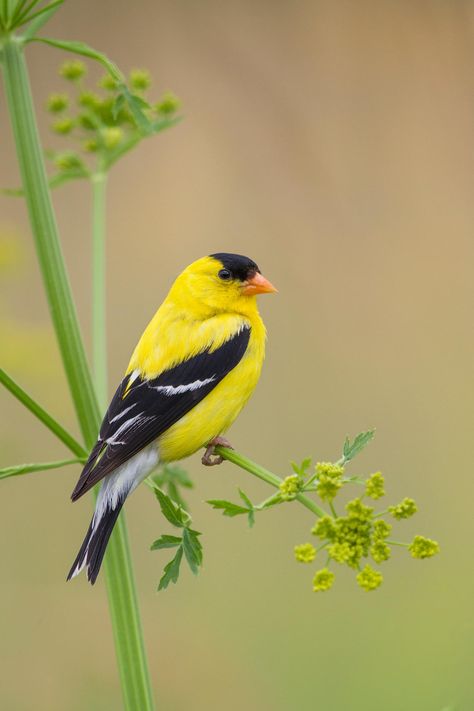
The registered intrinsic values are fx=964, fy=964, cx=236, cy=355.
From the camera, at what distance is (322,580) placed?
3.76ft

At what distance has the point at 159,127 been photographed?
2072 millimetres

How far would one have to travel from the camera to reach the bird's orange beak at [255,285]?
2332 mm

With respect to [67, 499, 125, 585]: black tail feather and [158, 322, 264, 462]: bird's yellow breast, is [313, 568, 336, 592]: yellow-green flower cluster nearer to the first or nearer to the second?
[67, 499, 125, 585]: black tail feather

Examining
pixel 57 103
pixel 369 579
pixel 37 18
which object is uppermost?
pixel 57 103

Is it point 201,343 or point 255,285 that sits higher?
point 255,285

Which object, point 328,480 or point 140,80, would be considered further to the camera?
point 140,80

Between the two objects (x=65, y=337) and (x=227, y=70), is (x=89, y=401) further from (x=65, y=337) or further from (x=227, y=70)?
(x=227, y=70)

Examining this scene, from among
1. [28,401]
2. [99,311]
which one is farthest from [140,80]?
[28,401]

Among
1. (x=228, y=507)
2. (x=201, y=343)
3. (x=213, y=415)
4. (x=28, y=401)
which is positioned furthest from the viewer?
(x=201, y=343)

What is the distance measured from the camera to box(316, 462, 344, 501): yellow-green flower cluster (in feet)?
4.09

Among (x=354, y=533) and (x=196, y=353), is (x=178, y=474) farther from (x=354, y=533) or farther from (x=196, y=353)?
(x=354, y=533)

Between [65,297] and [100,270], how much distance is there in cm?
28

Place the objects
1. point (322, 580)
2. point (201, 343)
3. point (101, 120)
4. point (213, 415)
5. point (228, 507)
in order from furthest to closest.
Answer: point (101, 120)
point (201, 343)
point (213, 415)
point (228, 507)
point (322, 580)

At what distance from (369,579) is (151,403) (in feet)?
2.86
